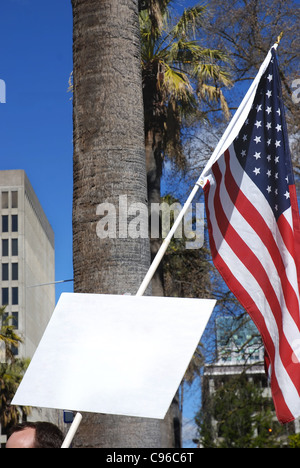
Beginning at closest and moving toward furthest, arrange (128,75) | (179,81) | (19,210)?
1. (128,75)
2. (179,81)
3. (19,210)

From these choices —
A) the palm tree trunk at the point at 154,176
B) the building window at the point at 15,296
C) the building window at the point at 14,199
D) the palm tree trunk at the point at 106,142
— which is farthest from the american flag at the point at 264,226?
the building window at the point at 14,199

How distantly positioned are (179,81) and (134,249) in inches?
458

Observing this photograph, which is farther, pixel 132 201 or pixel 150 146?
pixel 150 146

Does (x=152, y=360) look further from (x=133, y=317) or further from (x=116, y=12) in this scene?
(x=116, y=12)

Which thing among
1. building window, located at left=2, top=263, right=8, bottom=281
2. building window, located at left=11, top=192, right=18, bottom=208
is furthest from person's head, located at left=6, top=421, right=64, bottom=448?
building window, located at left=11, top=192, right=18, bottom=208

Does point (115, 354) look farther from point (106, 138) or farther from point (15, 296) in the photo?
point (15, 296)

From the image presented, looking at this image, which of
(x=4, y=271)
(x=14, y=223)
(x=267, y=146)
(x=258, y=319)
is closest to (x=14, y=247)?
(x=14, y=223)

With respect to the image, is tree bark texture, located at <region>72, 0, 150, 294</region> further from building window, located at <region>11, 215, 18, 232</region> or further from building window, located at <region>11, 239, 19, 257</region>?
building window, located at <region>11, 215, 18, 232</region>

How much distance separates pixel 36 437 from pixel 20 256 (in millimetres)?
83631

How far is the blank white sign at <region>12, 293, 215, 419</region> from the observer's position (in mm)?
2869

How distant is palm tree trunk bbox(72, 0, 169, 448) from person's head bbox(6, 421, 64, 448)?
3.02ft

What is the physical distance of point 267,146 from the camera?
4824 millimetres
